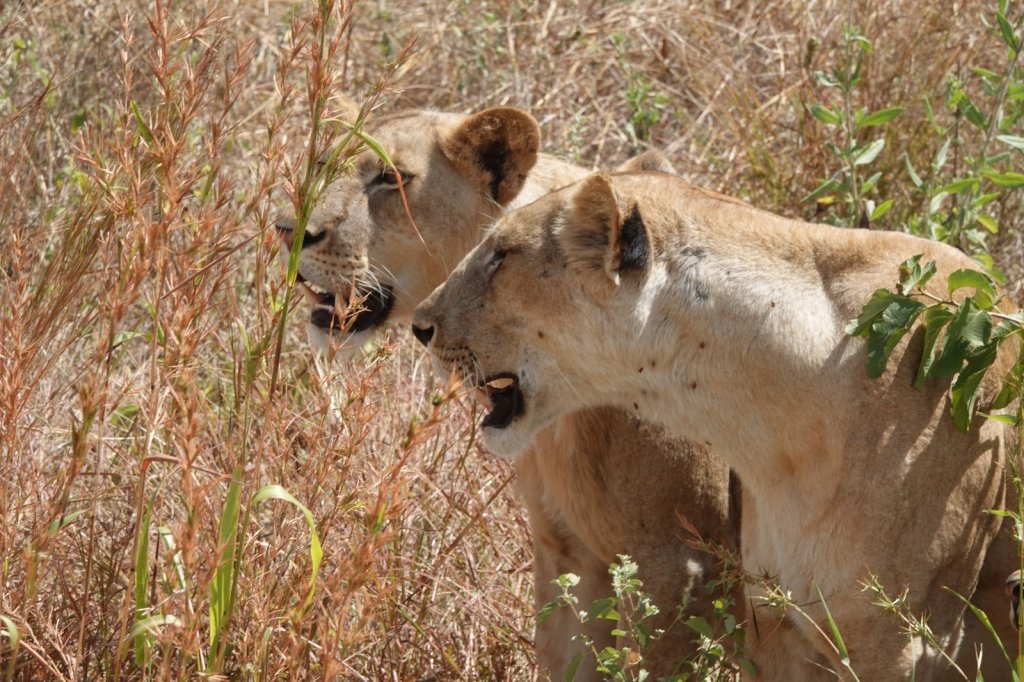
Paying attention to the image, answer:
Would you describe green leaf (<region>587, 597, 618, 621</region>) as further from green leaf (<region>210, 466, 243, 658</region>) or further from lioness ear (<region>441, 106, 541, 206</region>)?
lioness ear (<region>441, 106, 541, 206</region>)

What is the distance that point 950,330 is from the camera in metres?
3.00

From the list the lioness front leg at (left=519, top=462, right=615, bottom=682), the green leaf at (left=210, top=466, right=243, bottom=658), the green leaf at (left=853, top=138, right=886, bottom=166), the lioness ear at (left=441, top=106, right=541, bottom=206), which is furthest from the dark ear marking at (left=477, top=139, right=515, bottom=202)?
the green leaf at (left=210, top=466, right=243, bottom=658)

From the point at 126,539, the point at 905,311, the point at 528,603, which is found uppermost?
the point at 905,311

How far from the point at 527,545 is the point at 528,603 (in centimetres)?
23

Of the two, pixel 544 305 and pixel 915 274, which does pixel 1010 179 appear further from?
pixel 544 305

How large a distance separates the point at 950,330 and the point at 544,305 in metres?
0.85

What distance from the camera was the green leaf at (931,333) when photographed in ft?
9.88

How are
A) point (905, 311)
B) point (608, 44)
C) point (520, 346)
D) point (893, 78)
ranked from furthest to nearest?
1. point (608, 44)
2. point (893, 78)
3. point (520, 346)
4. point (905, 311)

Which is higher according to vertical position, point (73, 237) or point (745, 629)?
point (73, 237)

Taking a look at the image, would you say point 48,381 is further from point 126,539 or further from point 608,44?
point 608,44

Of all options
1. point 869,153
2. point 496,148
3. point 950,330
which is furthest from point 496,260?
point 869,153

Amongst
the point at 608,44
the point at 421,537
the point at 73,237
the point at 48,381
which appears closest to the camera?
the point at 73,237

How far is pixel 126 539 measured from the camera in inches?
147

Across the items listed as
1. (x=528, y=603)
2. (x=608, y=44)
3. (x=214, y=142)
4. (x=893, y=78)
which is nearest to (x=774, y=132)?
(x=893, y=78)
